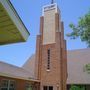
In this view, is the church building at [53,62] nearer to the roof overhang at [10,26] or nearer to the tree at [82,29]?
the tree at [82,29]

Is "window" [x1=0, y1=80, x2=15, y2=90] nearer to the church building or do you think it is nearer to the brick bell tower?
the church building

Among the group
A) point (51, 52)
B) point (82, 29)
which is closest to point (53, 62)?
point (51, 52)

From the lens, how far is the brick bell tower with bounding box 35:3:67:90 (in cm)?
2253

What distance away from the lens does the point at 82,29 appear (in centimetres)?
1338

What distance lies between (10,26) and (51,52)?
779 inches

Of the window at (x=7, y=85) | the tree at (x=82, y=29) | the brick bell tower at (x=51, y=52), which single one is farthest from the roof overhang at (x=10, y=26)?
the brick bell tower at (x=51, y=52)

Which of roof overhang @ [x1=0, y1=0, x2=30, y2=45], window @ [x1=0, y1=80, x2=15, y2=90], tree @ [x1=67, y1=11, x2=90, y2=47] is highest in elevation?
tree @ [x1=67, y1=11, x2=90, y2=47]

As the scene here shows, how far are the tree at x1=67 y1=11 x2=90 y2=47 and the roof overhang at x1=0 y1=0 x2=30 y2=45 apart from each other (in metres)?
9.16

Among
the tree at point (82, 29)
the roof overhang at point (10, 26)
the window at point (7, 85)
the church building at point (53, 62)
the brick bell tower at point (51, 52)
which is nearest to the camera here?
the roof overhang at point (10, 26)

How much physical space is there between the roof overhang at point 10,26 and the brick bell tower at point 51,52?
18.4 metres

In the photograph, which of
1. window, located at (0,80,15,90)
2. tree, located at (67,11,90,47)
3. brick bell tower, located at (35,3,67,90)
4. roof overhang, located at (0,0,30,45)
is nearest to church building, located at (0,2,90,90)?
brick bell tower, located at (35,3,67,90)

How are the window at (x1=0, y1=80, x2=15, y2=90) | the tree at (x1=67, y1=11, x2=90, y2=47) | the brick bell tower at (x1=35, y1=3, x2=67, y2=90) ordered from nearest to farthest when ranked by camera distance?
the tree at (x1=67, y1=11, x2=90, y2=47), the window at (x1=0, y1=80, x2=15, y2=90), the brick bell tower at (x1=35, y1=3, x2=67, y2=90)

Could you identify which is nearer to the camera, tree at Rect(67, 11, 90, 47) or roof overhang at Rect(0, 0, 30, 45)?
roof overhang at Rect(0, 0, 30, 45)

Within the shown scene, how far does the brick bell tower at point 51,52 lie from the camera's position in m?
22.5
